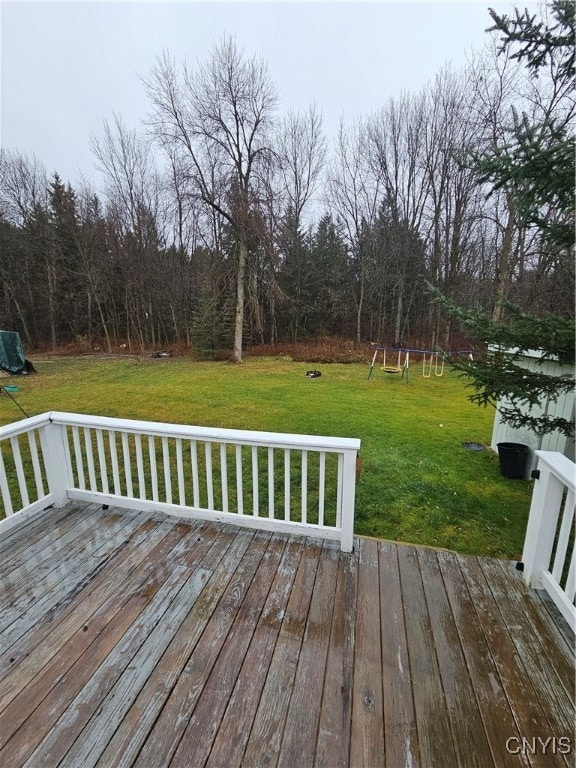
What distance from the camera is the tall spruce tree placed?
5.55 feet

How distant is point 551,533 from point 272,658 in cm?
159

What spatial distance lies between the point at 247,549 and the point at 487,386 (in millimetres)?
1808

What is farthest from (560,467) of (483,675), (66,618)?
(66,618)

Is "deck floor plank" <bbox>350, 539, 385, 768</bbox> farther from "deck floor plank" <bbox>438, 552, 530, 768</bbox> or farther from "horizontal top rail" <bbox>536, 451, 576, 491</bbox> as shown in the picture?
"horizontal top rail" <bbox>536, 451, 576, 491</bbox>

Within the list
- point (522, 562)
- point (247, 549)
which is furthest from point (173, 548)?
point (522, 562)

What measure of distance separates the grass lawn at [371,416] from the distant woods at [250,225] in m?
4.00

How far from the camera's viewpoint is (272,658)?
1.47 m

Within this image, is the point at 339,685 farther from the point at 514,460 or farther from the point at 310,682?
the point at 514,460

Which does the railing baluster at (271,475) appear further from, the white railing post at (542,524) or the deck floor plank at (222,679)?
the white railing post at (542,524)

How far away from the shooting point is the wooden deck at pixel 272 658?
3.81 feet

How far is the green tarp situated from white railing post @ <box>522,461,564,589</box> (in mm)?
12457

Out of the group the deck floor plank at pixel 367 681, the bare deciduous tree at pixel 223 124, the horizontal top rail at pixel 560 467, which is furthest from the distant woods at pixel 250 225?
the deck floor plank at pixel 367 681

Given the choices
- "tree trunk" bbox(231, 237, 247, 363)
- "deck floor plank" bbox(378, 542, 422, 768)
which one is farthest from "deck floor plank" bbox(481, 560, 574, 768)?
"tree trunk" bbox(231, 237, 247, 363)

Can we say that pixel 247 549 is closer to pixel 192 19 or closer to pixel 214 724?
pixel 214 724
